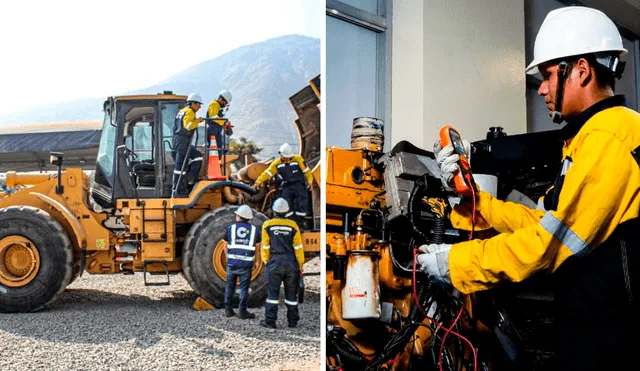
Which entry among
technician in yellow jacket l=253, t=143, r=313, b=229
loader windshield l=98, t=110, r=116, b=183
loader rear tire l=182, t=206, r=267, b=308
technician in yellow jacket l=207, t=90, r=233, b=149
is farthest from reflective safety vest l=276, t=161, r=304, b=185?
loader windshield l=98, t=110, r=116, b=183

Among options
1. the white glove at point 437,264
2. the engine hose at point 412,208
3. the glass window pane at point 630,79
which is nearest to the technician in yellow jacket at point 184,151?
the engine hose at point 412,208

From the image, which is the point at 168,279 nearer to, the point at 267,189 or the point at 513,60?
the point at 267,189

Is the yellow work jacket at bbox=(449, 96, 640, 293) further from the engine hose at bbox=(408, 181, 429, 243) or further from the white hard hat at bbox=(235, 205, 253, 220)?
the white hard hat at bbox=(235, 205, 253, 220)

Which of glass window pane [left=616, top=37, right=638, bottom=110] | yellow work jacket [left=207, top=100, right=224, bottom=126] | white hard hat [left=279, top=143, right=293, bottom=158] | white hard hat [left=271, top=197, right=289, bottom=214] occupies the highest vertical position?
glass window pane [left=616, top=37, right=638, bottom=110]

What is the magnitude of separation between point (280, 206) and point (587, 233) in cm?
173

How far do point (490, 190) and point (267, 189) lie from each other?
1043 millimetres

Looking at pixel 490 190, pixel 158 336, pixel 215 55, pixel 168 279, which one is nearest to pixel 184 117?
pixel 215 55

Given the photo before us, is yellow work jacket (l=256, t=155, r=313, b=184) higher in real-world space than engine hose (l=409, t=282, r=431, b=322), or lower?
higher

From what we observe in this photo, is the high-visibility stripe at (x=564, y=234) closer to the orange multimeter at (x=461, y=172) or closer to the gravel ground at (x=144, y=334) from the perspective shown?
the orange multimeter at (x=461, y=172)

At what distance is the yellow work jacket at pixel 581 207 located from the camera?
1.30 metres

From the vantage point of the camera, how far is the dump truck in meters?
2.60

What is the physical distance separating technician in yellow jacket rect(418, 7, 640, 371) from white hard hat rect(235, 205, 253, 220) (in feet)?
4.59

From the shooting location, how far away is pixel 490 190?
95.0 inches

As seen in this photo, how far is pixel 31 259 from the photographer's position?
264 centimetres
